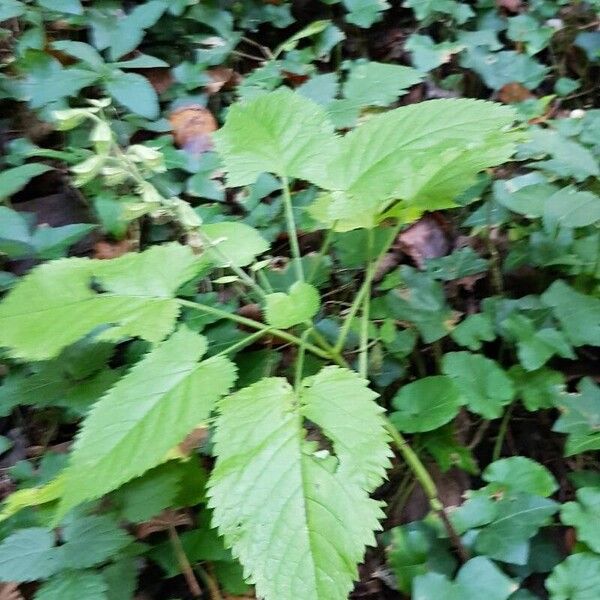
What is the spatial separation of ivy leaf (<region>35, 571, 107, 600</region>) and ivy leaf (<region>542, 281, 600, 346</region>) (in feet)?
3.16

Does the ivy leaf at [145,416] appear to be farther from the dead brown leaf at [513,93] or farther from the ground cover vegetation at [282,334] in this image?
the dead brown leaf at [513,93]

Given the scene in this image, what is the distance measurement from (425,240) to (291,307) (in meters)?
0.59

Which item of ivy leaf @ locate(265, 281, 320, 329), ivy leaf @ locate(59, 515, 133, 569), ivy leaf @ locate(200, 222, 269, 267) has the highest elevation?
ivy leaf @ locate(200, 222, 269, 267)

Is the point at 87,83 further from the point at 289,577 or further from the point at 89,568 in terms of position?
the point at 289,577

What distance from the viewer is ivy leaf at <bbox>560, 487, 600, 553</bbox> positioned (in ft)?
3.09

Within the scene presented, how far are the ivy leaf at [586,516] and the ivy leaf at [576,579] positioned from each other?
0.08ft

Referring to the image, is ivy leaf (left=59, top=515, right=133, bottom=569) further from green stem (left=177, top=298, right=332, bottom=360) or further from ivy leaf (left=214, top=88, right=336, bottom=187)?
ivy leaf (left=214, top=88, right=336, bottom=187)

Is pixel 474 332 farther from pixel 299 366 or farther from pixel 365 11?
pixel 365 11

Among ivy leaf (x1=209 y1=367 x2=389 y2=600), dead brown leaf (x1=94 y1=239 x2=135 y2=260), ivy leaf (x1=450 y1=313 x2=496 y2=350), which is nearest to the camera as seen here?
ivy leaf (x1=209 y1=367 x2=389 y2=600)

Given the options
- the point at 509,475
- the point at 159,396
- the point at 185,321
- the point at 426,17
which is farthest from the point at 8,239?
the point at 426,17

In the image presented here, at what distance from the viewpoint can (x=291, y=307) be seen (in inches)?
39.4

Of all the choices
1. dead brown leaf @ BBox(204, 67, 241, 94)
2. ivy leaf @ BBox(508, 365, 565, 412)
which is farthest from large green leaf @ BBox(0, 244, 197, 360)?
dead brown leaf @ BBox(204, 67, 241, 94)

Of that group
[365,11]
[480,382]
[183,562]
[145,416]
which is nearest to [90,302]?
[145,416]

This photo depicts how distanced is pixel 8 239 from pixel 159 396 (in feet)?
2.02
